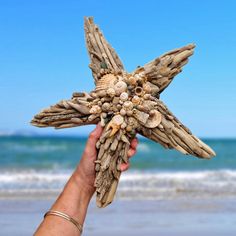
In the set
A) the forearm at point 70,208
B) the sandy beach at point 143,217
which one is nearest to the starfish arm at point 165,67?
the forearm at point 70,208

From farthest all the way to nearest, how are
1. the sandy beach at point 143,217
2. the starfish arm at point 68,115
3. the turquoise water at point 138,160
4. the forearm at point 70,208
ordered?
the turquoise water at point 138,160 → the sandy beach at point 143,217 → the starfish arm at point 68,115 → the forearm at point 70,208

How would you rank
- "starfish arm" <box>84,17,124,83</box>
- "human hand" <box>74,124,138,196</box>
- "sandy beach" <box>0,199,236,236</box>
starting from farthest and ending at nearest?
"sandy beach" <box>0,199,236,236</box>, "starfish arm" <box>84,17,124,83</box>, "human hand" <box>74,124,138,196</box>

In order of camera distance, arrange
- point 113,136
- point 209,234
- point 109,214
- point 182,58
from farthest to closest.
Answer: point 109,214, point 209,234, point 182,58, point 113,136

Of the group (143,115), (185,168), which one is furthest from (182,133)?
(185,168)

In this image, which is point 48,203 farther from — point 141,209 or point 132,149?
point 132,149

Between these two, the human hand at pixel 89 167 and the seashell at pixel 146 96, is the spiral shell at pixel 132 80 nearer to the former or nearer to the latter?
the seashell at pixel 146 96

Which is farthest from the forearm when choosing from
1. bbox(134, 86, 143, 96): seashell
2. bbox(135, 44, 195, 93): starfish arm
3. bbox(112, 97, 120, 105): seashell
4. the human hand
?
bbox(135, 44, 195, 93): starfish arm

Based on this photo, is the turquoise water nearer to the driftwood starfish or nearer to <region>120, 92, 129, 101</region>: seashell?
the driftwood starfish
